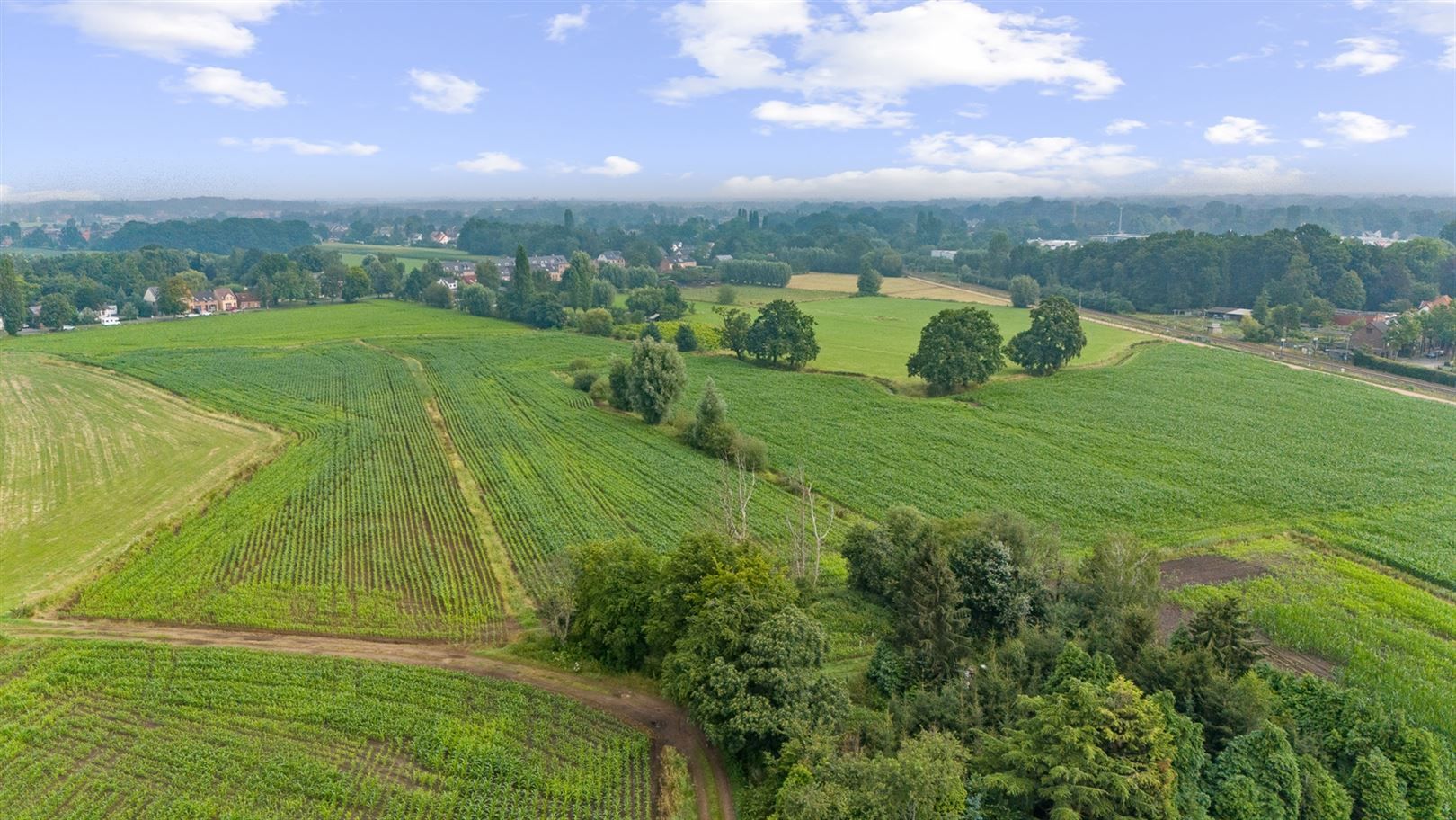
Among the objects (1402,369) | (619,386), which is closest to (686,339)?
(619,386)

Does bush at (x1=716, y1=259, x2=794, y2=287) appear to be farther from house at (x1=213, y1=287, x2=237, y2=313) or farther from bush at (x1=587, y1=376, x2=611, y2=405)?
house at (x1=213, y1=287, x2=237, y2=313)

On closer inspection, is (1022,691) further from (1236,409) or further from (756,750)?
→ (1236,409)

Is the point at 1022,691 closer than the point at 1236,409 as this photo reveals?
Yes

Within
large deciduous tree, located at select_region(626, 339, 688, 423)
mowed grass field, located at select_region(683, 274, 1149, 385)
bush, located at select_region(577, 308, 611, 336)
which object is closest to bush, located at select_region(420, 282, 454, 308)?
bush, located at select_region(577, 308, 611, 336)

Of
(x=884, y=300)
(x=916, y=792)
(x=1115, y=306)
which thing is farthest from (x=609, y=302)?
(x=916, y=792)

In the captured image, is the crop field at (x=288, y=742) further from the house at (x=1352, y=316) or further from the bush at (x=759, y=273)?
the bush at (x=759, y=273)

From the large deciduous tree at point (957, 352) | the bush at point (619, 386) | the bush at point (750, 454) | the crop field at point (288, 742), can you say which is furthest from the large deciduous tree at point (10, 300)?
the large deciduous tree at point (957, 352)

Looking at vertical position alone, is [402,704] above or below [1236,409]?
below
